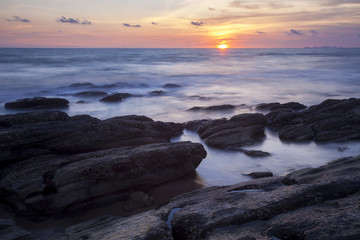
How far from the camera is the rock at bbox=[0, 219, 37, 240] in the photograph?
5.89m

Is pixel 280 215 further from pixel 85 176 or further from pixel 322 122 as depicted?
pixel 322 122

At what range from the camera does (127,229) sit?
485 centimetres

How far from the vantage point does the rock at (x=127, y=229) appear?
451cm

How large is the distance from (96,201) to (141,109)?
14.7m

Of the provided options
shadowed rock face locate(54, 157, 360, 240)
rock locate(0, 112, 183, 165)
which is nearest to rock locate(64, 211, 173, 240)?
shadowed rock face locate(54, 157, 360, 240)

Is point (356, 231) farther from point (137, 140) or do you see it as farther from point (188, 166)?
point (137, 140)

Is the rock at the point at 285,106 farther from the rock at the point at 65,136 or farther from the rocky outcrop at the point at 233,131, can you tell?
the rock at the point at 65,136

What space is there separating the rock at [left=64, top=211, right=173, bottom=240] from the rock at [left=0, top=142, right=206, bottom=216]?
1.10 m

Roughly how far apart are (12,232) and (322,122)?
40.7 ft

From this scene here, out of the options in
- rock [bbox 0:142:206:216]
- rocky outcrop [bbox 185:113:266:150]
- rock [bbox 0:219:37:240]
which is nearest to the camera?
rock [bbox 0:219:37:240]

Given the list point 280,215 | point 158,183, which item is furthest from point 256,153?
point 280,215

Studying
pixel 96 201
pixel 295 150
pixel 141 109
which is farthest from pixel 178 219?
pixel 141 109

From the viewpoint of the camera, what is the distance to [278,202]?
4.83 metres

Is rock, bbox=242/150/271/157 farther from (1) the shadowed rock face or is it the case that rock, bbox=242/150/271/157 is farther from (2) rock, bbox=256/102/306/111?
(2) rock, bbox=256/102/306/111
